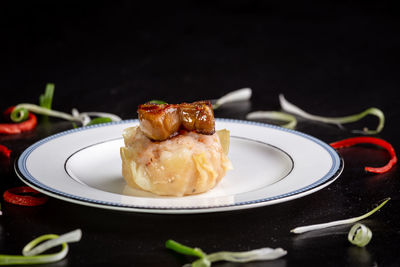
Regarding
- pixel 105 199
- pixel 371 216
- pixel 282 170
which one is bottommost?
pixel 371 216

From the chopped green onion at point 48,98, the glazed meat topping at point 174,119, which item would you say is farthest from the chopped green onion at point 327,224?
the chopped green onion at point 48,98

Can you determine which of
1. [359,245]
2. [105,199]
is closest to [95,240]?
[105,199]

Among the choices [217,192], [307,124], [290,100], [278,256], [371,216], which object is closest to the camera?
[278,256]

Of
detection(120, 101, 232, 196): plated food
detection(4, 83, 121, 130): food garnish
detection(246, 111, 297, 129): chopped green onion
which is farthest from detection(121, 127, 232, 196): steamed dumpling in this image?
detection(246, 111, 297, 129): chopped green onion

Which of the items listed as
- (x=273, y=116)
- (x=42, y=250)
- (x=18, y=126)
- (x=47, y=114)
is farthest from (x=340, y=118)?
(x=42, y=250)

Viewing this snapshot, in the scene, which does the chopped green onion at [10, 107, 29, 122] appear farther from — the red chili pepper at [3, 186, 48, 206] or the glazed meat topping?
Answer: the glazed meat topping

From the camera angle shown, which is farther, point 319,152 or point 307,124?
point 307,124

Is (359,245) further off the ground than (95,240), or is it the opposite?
(95,240)

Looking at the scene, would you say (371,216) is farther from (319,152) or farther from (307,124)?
(307,124)
